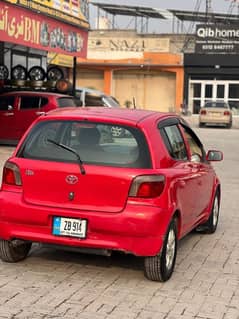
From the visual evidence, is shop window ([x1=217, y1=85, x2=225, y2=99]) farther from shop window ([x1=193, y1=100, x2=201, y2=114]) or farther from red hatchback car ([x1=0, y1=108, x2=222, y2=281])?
red hatchback car ([x1=0, y1=108, x2=222, y2=281])

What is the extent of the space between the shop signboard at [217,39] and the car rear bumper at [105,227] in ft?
134

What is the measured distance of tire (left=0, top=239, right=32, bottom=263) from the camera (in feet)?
19.7

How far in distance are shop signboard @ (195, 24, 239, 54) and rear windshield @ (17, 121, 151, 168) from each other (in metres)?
40.3

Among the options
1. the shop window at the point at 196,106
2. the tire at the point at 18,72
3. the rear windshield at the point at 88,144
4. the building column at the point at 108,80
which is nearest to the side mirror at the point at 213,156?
the rear windshield at the point at 88,144

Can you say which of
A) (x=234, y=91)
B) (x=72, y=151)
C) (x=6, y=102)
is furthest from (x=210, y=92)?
(x=72, y=151)

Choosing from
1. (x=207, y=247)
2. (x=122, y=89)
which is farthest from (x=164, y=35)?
(x=207, y=247)

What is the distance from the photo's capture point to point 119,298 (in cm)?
515

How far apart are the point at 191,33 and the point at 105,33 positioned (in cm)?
714

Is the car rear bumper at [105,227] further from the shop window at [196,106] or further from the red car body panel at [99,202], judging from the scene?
the shop window at [196,106]

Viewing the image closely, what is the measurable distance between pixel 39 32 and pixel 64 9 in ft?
7.57

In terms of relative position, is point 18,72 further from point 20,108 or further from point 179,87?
point 179,87

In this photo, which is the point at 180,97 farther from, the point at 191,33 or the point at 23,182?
the point at 23,182

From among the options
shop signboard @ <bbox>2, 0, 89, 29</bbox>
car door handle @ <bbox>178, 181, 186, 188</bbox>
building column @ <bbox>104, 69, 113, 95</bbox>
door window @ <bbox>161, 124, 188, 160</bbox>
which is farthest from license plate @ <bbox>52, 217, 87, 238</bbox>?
building column @ <bbox>104, 69, 113, 95</bbox>

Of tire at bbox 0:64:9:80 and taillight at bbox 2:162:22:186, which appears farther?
tire at bbox 0:64:9:80
